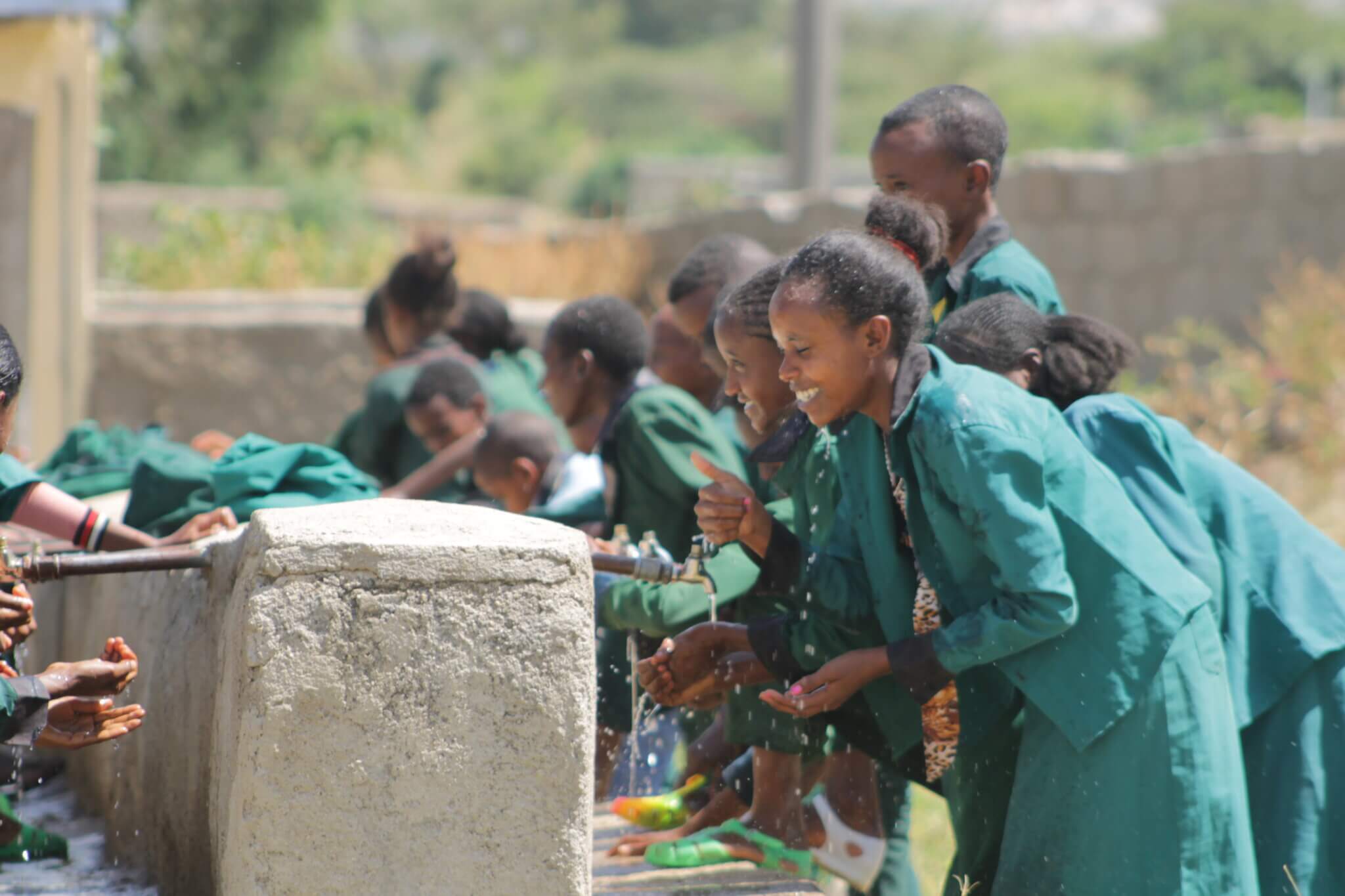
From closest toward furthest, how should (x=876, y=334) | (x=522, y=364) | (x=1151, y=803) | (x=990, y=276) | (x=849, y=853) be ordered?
(x=1151, y=803), (x=876, y=334), (x=849, y=853), (x=990, y=276), (x=522, y=364)

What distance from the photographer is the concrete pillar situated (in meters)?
11.3

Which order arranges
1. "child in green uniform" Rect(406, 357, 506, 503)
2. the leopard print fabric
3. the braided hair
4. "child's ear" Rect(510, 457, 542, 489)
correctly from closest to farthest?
1. the leopard print fabric
2. the braided hair
3. "child's ear" Rect(510, 457, 542, 489)
4. "child in green uniform" Rect(406, 357, 506, 503)

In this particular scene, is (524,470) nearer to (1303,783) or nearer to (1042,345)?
(1042,345)

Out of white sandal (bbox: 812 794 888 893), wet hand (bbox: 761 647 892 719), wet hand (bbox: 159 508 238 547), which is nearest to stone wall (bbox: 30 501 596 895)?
wet hand (bbox: 761 647 892 719)

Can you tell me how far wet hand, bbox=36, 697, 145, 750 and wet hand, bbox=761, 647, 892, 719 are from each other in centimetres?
112

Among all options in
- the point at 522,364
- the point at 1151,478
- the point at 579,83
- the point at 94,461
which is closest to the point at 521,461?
the point at 94,461

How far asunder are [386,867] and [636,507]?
1.52 m

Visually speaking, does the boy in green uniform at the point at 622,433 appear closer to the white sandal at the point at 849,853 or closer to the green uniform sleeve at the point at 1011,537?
the white sandal at the point at 849,853

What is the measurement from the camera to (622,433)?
3889 millimetres

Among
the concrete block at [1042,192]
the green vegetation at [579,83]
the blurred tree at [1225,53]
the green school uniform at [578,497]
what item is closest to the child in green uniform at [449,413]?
the green school uniform at [578,497]

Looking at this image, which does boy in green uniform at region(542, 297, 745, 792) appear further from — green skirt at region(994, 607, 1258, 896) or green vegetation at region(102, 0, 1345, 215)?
green vegetation at region(102, 0, 1345, 215)

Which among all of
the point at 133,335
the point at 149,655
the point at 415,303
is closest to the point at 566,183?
the point at 133,335

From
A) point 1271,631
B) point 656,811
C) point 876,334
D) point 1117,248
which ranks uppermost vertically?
point 1117,248

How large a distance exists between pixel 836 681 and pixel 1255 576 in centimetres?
91
